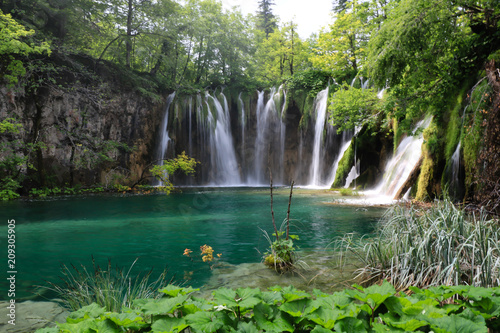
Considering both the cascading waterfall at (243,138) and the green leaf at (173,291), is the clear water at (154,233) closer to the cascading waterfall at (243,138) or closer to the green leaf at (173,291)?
the green leaf at (173,291)

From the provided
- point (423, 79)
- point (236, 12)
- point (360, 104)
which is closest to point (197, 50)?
point (236, 12)

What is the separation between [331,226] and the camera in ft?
25.7

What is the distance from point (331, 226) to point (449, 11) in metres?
6.05

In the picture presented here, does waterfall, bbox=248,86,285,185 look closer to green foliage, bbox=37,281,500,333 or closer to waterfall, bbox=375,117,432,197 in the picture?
waterfall, bbox=375,117,432,197

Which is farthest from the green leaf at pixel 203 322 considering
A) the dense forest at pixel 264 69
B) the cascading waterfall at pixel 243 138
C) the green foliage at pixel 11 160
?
the cascading waterfall at pixel 243 138

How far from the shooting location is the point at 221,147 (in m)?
26.4

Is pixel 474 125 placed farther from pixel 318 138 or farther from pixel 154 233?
pixel 318 138

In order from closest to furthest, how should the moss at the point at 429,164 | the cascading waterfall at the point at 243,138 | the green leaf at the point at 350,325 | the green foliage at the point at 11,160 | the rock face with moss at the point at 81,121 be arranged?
the green leaf at the point at 350,325 → the moss at the point at 429,164 → the green foliage at the point at 11,160 → the rock face with moss at the point at 81,121 → the cascading waterfall at the point at 243,138

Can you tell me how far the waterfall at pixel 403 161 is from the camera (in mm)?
11977

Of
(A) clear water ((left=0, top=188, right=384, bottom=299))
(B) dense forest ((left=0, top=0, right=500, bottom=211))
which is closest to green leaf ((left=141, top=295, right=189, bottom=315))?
(A) clear water ((left=0, top=188, right=384, bottom=299))

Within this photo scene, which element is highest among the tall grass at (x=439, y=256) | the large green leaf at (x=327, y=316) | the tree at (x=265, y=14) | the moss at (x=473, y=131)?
the tree at (x=265, y=14)

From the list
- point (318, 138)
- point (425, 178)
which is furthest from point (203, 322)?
point (318, 138)

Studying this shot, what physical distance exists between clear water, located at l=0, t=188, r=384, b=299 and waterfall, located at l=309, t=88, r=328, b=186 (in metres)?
11.5

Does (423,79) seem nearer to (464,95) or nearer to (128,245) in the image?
(464,95)
